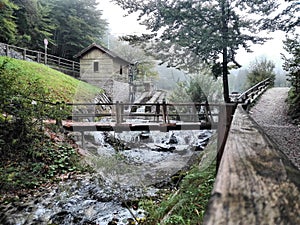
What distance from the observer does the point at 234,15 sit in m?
9.64

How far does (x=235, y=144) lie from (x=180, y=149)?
8289mm

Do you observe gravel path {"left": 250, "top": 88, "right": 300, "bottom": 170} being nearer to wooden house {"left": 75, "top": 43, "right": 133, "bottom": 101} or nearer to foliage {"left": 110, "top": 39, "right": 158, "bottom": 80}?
foliage {"left": 110, "top": 39, "right": 158, "bottom": 80}

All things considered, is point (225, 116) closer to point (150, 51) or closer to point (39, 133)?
point (39, 133)

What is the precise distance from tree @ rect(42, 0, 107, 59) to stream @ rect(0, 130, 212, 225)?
15555 millimetres

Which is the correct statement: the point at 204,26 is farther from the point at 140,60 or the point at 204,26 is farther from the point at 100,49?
the point at 100,49

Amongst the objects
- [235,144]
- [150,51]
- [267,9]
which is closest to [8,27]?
[150,51]

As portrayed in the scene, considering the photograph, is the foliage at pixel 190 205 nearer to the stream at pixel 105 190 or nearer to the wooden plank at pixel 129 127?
the stream at pixel 105 190

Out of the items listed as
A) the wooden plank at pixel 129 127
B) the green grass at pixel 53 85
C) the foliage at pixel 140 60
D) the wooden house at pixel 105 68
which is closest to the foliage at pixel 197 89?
the foliage at pixel 140 60

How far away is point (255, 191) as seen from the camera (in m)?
0.38

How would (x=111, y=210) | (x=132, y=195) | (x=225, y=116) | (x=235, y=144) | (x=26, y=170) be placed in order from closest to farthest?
(x=235, y=144) < (x=225, y=116) < (x=111, y=210) < (x=132, y=195) < (x=26, y=170)

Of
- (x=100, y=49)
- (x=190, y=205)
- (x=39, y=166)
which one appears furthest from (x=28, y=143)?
(x=100, y=49)

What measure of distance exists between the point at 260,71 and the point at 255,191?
18.8m

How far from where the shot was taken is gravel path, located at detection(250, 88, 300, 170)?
177 inches

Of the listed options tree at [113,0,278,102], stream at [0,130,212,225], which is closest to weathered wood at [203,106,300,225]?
stream at [0,130,212,225]
